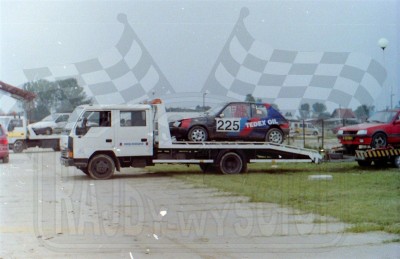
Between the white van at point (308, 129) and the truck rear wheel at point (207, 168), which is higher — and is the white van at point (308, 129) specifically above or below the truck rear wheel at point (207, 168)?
above

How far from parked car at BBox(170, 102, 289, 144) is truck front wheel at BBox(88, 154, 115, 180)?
6.60 feet

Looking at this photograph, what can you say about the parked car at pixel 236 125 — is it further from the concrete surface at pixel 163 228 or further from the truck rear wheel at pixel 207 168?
the concrete surface at pixel 163 228

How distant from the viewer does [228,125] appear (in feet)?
50.3

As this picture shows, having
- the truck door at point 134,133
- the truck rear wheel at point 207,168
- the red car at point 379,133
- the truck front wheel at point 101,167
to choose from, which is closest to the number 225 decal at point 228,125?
the truck rear wheel at point 207,168

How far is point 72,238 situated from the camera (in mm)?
7254

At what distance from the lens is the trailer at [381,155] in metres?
15.5

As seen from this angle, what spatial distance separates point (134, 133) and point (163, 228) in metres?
6.76

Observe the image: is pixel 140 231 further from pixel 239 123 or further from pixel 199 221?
pixel 239 123

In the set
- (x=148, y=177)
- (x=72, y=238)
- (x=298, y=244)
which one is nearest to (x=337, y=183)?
(x=148, y=177)

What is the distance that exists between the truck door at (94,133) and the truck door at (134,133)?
239 millimetres

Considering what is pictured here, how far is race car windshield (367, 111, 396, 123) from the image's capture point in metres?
16.1

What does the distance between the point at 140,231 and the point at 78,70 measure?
3.63 metres

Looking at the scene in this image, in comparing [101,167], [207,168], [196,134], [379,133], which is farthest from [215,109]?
[379,133]

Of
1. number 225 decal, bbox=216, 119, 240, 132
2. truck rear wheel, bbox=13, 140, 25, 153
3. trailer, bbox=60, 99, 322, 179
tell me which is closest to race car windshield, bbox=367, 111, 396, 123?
trailer, bbox=60, 99, 322, 179
